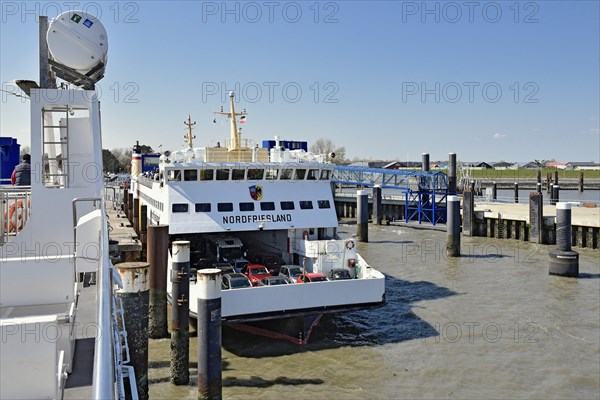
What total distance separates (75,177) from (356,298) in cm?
856

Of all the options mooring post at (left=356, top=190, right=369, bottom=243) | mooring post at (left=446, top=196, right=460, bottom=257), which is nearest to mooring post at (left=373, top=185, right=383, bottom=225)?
mooring post at (left=356, top=190, right=369, bottom=243)

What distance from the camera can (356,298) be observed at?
1496 cm

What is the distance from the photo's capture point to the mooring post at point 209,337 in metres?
10.2

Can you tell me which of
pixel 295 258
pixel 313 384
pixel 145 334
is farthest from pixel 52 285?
pixel 295 258

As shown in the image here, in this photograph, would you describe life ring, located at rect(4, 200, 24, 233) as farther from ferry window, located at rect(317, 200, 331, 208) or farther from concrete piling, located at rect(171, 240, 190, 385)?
ferry window, located at rect(317, 200, 331, 208)

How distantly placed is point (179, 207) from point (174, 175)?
1.26m

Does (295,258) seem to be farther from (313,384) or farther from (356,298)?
(313,384)

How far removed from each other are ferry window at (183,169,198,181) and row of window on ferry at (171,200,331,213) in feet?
3.52

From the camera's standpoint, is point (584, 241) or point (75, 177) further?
point (584, 241)

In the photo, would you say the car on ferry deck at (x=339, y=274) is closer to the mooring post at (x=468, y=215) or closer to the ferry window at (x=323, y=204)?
the ferry window at (x=323, y=204)

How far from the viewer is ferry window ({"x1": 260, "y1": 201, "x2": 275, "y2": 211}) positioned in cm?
1840

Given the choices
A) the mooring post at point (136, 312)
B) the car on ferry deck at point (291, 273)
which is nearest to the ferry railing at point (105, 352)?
the mooring post at point (136, 312)

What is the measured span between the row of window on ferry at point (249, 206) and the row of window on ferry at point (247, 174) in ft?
3.55

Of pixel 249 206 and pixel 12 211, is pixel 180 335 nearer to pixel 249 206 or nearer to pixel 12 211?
pixel 12 211
